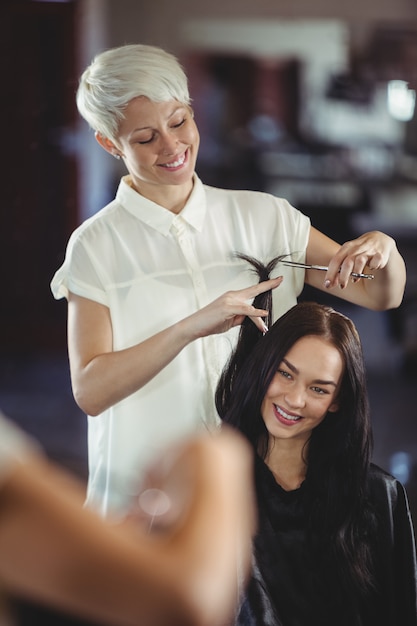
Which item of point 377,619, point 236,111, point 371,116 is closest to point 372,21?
point 371,116

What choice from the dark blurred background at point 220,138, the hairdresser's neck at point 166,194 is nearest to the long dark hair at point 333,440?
the hairdresser's neck at point 166,194

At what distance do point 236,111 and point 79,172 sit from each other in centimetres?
73

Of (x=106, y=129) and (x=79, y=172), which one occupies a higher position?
(x=106, y=129)

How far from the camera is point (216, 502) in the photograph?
0.67 metres

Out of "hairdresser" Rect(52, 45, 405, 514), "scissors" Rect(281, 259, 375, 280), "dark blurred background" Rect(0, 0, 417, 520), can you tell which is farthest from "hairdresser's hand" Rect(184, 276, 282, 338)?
"dark blurred background" Rect(0, 0, 417, 520)

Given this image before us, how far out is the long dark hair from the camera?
1.35 metres

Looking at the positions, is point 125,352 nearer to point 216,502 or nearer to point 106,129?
point 106,129

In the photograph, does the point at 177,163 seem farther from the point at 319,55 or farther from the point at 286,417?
the point at 319,55

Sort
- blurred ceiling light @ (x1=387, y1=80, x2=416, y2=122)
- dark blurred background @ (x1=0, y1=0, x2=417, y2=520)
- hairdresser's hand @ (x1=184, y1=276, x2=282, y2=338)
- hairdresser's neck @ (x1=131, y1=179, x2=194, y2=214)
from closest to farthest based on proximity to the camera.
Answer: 1. hairdresser's hand @ (x1=184, y1=276, x2=282, y2=338)
2. hairdresser's neck @ (x1=131, y1=179, x2=194, y2=214)
3. blurred ceiling light @ (x1=387, y1=80, x2=416, y2=122)
4. dark blurred background @ (x1=0, y1=0, x2=417, y2=520)

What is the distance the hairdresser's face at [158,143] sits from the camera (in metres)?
1.36

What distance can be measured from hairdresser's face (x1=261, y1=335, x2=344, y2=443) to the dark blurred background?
528 mm

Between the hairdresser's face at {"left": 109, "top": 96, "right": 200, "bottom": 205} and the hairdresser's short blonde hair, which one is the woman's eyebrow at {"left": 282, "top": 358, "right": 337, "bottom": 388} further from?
the hairdresser's short blonde hair

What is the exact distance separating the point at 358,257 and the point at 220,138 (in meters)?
1.29

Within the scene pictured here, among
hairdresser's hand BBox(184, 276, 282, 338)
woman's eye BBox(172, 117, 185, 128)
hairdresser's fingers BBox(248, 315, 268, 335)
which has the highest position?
woman's eye BBox(172, 117, 185, 128)
